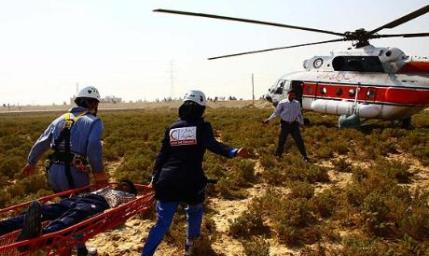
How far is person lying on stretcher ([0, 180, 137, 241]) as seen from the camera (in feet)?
12.6

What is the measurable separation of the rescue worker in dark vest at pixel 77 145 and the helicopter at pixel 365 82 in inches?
348

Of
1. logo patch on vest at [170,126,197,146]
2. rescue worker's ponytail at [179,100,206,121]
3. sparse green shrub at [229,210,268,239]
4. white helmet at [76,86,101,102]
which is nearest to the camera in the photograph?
logo patch on vest at [170,126,197,146]

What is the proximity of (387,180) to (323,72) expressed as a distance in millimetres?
10646

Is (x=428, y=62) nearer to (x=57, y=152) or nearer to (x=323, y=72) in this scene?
(x=323, y=72)

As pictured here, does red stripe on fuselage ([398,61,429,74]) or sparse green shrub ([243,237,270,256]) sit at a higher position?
red stripe on fuselage ([398,61,429,74])

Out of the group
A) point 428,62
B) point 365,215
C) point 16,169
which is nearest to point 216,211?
point 365,215

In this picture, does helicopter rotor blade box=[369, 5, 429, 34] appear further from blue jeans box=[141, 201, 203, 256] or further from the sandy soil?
blue jeans box=[141, 201, 203, 256]

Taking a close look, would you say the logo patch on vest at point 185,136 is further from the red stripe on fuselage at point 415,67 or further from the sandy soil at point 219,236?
the red stripe on fuselage at point 415,67

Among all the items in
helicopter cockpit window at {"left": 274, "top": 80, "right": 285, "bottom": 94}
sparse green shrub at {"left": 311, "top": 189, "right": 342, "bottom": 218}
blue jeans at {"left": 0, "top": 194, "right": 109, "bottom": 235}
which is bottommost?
sparse green shrub at {"left": 311, "top": 189, "right": 342, "bottom": 218}

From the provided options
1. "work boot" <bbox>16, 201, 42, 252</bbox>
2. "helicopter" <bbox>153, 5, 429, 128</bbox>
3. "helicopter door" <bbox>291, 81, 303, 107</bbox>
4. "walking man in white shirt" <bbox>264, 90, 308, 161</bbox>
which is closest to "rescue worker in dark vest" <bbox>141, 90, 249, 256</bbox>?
"work boot" <bbox>16, 201, 42, 252</bbox>

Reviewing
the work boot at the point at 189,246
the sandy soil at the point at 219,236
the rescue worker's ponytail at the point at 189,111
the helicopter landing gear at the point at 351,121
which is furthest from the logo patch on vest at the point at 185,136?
the helicopter landing gear at the point at 351,121

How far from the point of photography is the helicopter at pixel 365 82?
15305 mm

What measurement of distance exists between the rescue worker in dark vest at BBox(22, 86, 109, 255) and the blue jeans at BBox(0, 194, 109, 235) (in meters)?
0.61

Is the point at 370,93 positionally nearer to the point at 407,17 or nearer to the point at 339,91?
the point at 339,91
